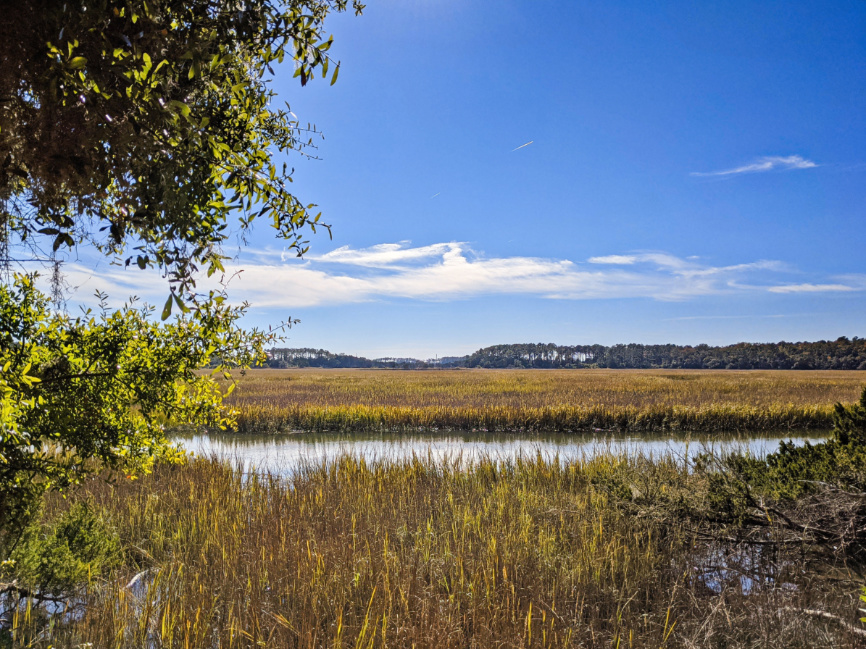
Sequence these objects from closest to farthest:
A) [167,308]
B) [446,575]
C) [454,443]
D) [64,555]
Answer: [167,308] → [64,555] → [446,575] → [454,443]

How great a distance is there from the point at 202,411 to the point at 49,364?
121 cm

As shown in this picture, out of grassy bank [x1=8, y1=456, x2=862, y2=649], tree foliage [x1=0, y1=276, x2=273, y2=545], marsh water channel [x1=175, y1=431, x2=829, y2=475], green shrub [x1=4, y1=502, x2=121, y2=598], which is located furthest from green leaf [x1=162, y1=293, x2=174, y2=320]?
marsh water channel [x1=175, y1=431, x2=829, y2=475]

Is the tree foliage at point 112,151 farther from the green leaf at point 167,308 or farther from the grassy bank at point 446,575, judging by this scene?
the grassy bank at point 446,575

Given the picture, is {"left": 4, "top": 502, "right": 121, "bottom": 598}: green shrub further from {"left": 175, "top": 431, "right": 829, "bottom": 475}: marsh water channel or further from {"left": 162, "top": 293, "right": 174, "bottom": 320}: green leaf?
{"left": 175, "top": 431, "right": 829, "bottom": 475}: marsh water channel

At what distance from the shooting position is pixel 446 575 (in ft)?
15.4

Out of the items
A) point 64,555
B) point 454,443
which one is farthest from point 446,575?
point 454,443

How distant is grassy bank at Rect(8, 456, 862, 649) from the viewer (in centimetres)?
368

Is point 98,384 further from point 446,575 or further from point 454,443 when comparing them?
point 454,443

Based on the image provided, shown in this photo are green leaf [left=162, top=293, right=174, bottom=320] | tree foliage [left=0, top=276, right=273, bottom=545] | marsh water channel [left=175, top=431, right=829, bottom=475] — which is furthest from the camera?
marsh water channel [left=175, top=431, right=829, bottom=475]

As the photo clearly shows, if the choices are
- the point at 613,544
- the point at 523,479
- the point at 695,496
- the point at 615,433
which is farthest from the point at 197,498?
the point at 615,433

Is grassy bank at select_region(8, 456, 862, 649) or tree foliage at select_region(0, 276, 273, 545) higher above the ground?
tree foliage at select_region(0, 276, 273, 545)

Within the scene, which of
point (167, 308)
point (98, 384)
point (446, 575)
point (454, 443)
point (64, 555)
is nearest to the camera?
point (167, 308)

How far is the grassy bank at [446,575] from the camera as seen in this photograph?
368cm

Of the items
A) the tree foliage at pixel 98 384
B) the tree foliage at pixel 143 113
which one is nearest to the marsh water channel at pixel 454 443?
the tree foliage at pixel 98 384
